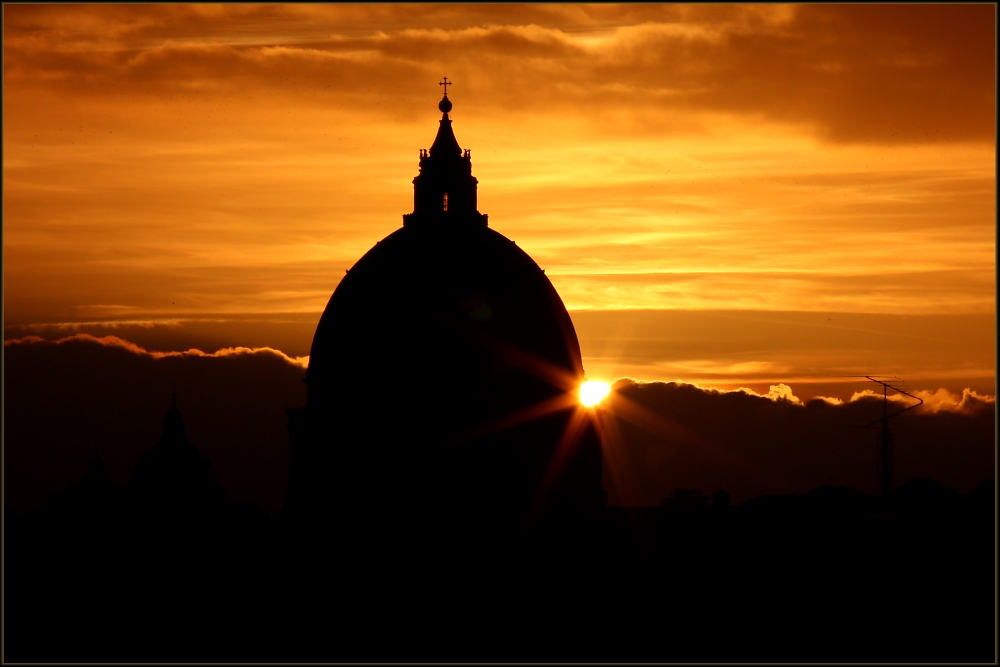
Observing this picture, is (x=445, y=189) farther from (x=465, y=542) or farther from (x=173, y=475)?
(x=173, y=475)

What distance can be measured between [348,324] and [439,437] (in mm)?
4528

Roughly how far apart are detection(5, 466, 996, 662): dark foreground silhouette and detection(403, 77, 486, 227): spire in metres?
9.86

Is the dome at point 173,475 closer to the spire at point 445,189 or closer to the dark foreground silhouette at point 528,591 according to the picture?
the dark foreground silhouette at point 528,591

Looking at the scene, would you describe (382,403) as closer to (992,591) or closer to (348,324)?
(348,324)

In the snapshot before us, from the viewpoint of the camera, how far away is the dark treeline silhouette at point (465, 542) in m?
52.7

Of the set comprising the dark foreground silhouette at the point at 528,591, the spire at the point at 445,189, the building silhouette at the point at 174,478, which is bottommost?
the dark foreground silhouette at the point at 528,591

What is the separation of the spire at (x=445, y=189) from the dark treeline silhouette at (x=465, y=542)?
0.08 meters

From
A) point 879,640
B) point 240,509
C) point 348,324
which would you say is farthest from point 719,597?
point 240,509

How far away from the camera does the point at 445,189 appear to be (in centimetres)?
6375

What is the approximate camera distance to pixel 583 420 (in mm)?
62844

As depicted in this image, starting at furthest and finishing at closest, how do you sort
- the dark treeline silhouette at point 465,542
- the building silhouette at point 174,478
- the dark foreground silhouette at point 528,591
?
the building silhouette at point 174,478, the dark treeline silhouette at point 465,542, the dark foreground silhouette at point 528,591

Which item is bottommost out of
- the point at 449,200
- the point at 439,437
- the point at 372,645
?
the point at 372,645

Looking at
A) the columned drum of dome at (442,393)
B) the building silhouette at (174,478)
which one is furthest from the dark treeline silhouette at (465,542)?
the building silhouette at (174,478)

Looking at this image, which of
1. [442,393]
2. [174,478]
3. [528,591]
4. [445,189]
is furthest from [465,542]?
[174,478]
